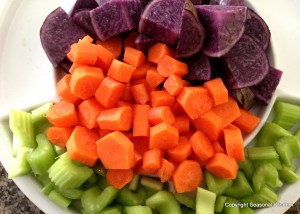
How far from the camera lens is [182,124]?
2045mm

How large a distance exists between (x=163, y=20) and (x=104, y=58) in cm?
34

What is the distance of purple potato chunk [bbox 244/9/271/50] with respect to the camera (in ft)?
7.30

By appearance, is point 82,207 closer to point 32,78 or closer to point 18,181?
point 18,181

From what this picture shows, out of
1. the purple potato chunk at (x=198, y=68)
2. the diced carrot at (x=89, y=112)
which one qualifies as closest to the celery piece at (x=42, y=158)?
the diced carrot at (x=89, y=112)

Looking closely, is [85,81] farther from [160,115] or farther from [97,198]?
[97,198]

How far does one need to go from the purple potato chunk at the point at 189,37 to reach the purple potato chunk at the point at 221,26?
0.04 meters

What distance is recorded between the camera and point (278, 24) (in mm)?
2465

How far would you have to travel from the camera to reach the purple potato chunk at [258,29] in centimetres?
222

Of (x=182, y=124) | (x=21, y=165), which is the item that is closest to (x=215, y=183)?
(x=182, y=124)

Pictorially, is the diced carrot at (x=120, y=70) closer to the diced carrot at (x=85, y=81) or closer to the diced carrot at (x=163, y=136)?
the diced carrot at (x=85, y=81)

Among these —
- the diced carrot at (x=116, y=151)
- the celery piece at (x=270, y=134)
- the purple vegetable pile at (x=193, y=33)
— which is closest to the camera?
the diced carrot at (x=116, y=151)

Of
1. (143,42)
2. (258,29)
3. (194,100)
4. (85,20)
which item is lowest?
(194,100)

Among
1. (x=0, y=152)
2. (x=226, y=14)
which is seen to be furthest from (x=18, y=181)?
(x=226, y=14)

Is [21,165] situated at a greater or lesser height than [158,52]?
lesser
